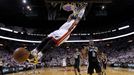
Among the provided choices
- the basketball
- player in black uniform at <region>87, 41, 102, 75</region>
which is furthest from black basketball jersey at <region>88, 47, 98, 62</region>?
the basketball

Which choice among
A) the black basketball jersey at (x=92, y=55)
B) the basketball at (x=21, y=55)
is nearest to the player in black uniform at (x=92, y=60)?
the black basketball jersey at (x=92, y=55)

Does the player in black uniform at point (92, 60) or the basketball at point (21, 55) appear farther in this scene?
the player in black uniform at point (92, 60)

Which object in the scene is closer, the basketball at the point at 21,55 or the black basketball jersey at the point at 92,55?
the basketball at the point at 21,55

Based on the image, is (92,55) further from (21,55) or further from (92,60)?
(21,55)

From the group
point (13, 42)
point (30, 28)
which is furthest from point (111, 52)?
point (13, 42)

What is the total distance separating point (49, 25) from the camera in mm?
41688

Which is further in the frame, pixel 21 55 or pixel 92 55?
pixel 92 55

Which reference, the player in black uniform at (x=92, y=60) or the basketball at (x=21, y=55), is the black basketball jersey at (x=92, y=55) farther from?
the basketball at (x=21, y=55)

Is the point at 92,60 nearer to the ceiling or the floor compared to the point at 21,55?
nearer to the floor

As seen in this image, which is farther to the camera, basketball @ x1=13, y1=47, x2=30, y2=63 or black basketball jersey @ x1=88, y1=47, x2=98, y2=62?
black basketball jersey @ x1=88, y1=47, x2=98, y2=62

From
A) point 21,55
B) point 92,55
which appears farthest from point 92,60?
point 21,55

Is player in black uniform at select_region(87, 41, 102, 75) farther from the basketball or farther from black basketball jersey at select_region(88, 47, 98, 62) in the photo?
the basketball

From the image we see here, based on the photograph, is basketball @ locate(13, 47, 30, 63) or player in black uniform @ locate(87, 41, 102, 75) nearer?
basketball @ locate(13, 47, 30, 63)

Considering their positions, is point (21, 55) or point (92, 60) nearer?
Answer: point (21, 55)
